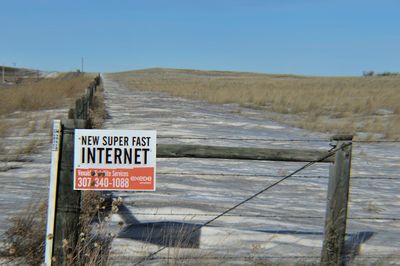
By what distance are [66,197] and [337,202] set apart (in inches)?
87.9

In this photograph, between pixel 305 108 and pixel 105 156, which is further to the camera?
pixel 305 108

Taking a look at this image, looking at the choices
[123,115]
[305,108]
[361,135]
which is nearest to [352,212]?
[361,135]

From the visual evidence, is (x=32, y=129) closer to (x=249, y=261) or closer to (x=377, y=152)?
(x=377, y=152)

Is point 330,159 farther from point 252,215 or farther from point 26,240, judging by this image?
point 26,240

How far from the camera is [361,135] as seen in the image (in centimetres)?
1859

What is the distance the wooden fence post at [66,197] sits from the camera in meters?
4.31

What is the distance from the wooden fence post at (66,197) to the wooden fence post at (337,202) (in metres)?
2.09

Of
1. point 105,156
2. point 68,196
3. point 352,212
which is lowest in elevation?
point 352,212

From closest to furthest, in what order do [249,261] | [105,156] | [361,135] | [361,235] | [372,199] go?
[105,156]
[249,261]
[361,235]
[372,199]
[361,135]

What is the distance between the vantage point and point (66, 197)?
171 inches

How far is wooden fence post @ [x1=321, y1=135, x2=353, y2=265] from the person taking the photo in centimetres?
465

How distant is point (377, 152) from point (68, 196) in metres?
11.7

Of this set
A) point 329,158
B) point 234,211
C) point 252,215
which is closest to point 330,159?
point 329,158

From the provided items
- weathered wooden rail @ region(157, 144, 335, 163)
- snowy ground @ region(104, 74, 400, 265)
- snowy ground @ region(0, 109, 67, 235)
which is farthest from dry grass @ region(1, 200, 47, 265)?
weathered wooden rail @ region(157, 144, 335, 163)
